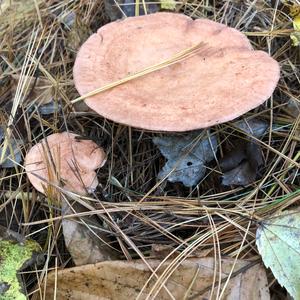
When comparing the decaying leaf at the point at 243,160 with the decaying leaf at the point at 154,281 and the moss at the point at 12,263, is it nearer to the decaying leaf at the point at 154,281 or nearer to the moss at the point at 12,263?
the decaying leaf at the point at 154,281

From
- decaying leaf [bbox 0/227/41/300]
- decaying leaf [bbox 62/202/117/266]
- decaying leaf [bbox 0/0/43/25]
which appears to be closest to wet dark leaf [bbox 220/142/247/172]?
decaying leaf [bbox 62/202/117/266]

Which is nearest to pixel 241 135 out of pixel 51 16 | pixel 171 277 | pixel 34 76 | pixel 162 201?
pixel 162 201

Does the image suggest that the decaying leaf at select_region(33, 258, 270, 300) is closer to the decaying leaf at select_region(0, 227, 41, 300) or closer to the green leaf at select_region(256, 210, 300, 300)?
the green leaf at select_region(256, 210, 300, 300)

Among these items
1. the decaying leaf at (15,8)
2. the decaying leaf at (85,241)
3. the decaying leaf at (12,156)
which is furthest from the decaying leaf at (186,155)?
the decaying leaf at (15,8)

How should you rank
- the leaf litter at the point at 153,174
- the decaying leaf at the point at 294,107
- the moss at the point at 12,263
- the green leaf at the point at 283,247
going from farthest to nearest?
1. the decaying leaf at the point at 294,107
2. the leaf litter at the point at 153,174
3. the moss at the point at 12,263
4. the green leaf at the point at 283,247

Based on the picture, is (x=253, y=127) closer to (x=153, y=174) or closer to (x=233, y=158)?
(x=233, y=158)

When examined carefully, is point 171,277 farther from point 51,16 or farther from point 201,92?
point 51,16
